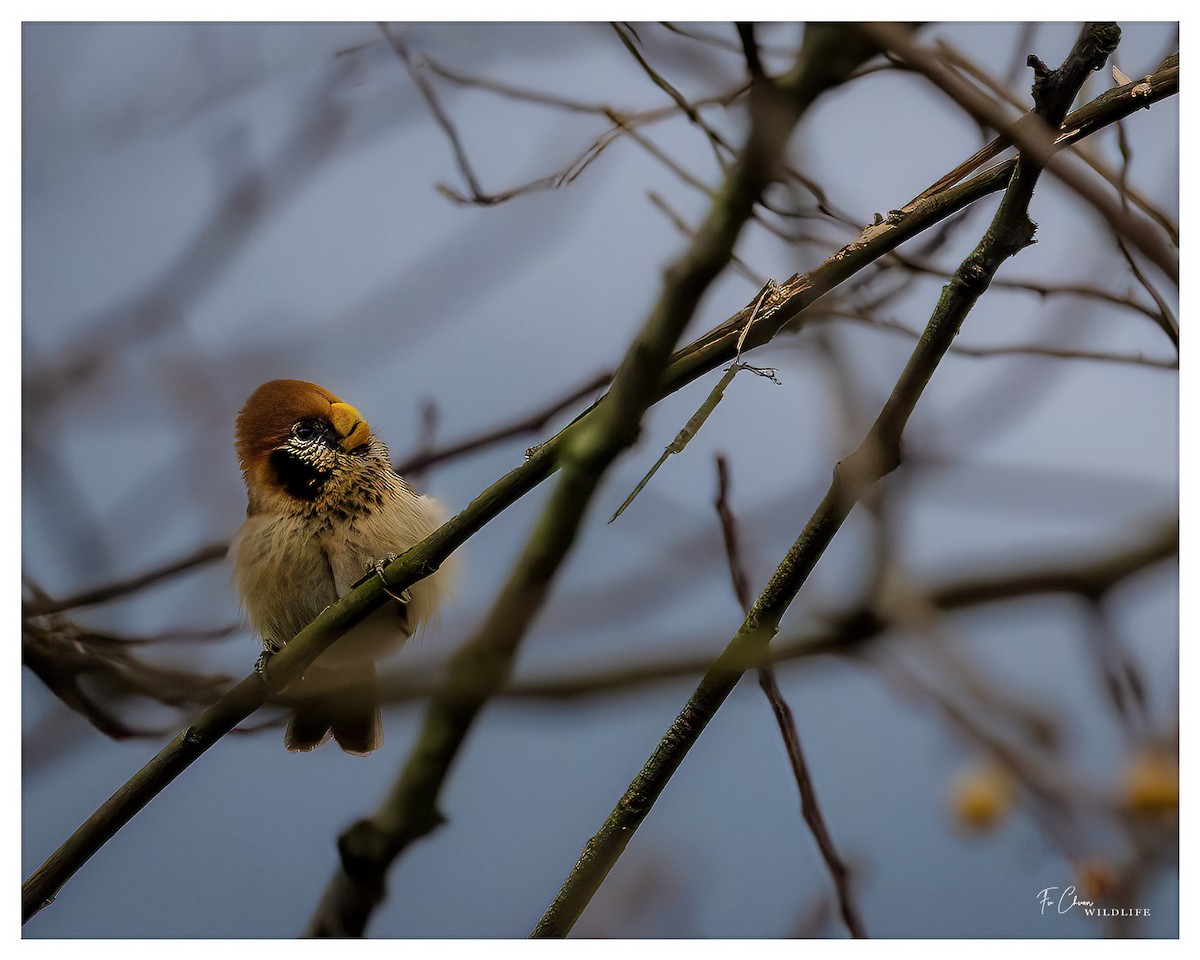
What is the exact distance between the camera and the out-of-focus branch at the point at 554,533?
1064 millimetres

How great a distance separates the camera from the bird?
Answer: 58.9 inches

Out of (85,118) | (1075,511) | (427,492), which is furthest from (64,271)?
(1075,511)

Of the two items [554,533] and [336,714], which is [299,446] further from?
[554,533]

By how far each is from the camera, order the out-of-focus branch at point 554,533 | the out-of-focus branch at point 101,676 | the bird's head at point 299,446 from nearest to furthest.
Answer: the out-of-focus branch at point 554,533
the out-of-focus branch at point 101,676
the bird's head at point 299,446

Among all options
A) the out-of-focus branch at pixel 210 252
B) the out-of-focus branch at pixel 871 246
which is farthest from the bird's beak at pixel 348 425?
the out-of-focus branch at pixel 871 246

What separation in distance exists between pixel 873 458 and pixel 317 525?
866mm

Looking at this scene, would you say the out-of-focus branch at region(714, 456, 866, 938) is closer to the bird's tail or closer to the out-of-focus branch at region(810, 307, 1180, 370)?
the out-of-focus branch at region(810, 307, 1180, 370)

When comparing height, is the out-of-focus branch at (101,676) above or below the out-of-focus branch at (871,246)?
below

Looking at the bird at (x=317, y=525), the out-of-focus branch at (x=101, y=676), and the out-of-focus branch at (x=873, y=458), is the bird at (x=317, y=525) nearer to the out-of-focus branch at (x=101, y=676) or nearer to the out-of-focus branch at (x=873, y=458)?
the out-of-focus branch at (x=101, y=676)

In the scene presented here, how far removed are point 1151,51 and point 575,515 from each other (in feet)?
3.19

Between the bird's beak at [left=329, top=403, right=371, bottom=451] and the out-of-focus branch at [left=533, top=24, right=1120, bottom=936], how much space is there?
732 mm

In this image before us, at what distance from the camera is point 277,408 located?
1.58m

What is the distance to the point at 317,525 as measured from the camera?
156cm
